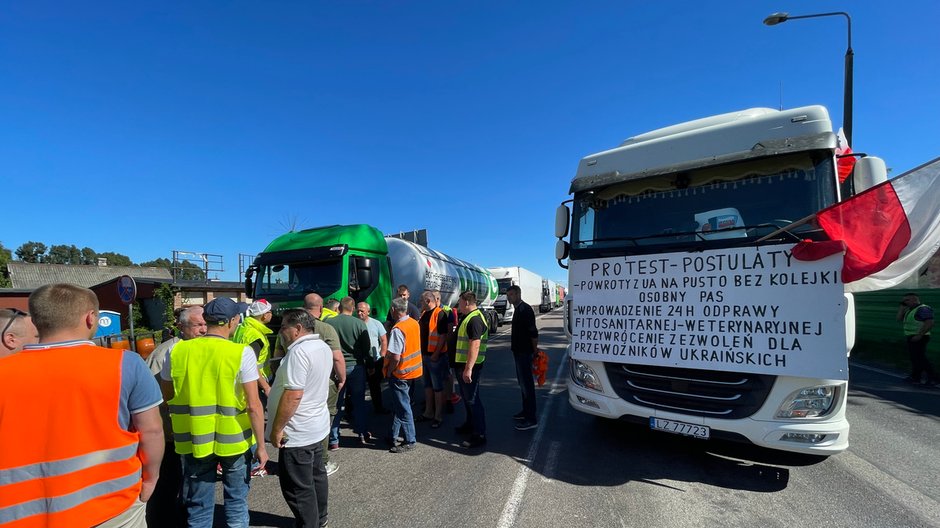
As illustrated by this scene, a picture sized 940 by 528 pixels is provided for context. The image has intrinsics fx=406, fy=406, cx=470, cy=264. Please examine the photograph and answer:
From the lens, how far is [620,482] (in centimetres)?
370

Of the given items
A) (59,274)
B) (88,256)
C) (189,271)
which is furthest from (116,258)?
(59,274)

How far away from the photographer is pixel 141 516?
190 cm

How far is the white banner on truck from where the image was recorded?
10.4 feet

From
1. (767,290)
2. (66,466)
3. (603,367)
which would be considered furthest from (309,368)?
(767,290)

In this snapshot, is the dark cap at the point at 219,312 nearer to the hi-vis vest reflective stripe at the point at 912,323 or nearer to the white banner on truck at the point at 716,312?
the white banner on truck at the point at 716,312

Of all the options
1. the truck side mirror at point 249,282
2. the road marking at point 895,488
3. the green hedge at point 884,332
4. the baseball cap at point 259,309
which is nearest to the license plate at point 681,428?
the road marking at point 895,488

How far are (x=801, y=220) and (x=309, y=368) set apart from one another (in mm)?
3911

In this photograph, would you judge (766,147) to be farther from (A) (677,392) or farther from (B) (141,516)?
(B) (141,516)

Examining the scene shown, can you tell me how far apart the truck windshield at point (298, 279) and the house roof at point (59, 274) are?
2851cm

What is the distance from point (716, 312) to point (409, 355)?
10.5 feet

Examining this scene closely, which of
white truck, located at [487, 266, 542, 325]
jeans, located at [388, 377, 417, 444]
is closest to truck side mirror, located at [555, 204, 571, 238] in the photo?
jeans, located at [388, 377, 417, 444]

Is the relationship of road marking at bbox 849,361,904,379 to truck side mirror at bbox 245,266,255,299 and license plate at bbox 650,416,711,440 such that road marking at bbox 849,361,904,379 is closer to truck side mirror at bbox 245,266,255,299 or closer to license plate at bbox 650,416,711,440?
license plate at bbox 650,416,711,440

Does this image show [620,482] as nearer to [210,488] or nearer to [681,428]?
[681,428]

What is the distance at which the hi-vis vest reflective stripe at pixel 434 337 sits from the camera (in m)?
5.55
